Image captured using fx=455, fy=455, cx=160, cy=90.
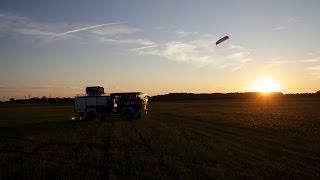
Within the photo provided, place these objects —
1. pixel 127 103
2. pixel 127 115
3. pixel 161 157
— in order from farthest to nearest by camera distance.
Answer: pixel 127 103 → pixel 127 115 → pixel 161 157

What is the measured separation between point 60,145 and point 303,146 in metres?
11.1

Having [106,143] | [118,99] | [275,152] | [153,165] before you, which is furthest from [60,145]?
[118,99]

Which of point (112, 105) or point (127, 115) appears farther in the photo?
point (112, 105)

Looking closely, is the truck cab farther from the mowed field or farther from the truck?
the mowed field

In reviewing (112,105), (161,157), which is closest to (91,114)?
(112,105)

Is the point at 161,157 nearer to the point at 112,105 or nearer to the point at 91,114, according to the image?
the point at 112,105

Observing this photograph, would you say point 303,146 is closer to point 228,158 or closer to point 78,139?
point 228,158

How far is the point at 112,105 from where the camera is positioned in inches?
1671

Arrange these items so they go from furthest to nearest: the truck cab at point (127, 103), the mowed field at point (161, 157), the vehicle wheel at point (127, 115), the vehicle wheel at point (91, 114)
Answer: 1. the vehicle wheel at point (91, 114)
2. the truck cab at point (127, 103)
3. the vehicle wheel at point (127, 115)
4. the mowed field at point (161, 157)

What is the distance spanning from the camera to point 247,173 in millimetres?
13695

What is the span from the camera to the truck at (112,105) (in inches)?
1652

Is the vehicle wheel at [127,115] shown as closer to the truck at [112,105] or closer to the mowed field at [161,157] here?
the truck at [112,105]

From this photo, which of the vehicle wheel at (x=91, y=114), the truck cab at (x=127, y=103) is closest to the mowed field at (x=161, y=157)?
the truck cab at (x=127, y=103)

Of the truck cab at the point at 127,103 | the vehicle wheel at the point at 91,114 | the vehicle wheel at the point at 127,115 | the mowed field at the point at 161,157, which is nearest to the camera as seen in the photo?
the mowed field at the point at 161,157
